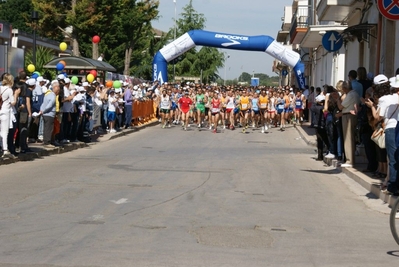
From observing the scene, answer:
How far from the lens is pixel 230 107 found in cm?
3897

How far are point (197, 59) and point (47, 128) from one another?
239 feet

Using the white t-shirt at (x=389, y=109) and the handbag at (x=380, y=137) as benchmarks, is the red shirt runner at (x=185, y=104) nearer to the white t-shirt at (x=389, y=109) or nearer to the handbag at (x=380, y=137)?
the handbag at (x=380, y=137)

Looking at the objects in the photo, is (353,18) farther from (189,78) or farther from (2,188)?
(189,78)

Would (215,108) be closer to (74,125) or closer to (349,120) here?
(74,125)

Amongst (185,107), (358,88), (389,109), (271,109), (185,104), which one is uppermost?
(358,88)

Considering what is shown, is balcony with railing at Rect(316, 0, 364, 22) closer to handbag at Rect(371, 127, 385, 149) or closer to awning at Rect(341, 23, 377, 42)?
awning at Rect(341, 23, 377, 42)

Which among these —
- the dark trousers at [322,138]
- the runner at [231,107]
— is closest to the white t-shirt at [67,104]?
the dark trousers at [322,138]

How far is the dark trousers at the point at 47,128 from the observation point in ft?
70.5

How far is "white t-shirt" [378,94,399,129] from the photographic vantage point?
1288 centimetres

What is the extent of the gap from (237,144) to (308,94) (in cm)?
1557

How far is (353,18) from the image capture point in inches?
1239

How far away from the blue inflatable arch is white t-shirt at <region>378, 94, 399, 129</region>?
3093cm

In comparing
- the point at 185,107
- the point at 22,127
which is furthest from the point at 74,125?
the point at 185,107

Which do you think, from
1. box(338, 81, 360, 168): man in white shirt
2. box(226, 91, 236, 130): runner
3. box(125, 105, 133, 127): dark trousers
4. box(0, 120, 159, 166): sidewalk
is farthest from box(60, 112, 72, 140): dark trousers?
box(226, 91, 236, 130): runner
